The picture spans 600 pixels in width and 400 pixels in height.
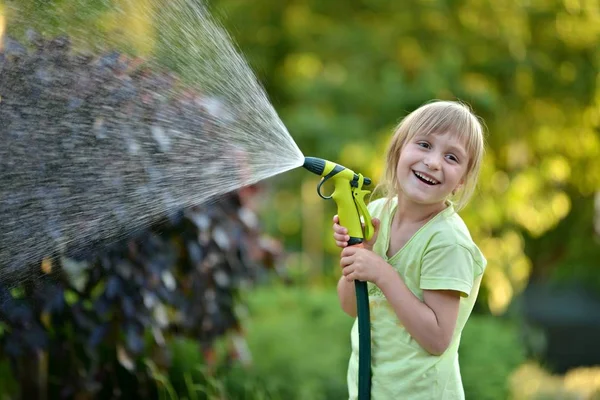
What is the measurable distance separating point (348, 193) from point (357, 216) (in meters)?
0.06

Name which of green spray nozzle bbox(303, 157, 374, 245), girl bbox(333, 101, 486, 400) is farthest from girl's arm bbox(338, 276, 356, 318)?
green spray nozzle bbox(303, 157, 374, 245)

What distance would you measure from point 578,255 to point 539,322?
2.09 meters

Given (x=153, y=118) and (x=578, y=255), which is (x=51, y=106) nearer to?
(x=153, y=118)

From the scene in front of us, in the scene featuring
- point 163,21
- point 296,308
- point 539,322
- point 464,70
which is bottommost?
point 539,322

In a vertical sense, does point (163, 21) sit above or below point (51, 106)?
above

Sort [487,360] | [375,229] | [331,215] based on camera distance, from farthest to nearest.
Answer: [331,215]
[487,360]
[375,229]

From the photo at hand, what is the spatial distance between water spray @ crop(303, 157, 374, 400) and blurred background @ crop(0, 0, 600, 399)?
1.02 m

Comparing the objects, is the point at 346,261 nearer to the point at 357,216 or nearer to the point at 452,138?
the point at 357,216

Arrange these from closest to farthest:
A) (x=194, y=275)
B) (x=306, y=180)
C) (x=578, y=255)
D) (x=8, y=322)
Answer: (x=8, y=322) < (x=194, y=275) < (x=306, y=180) < (x=578, y=255)

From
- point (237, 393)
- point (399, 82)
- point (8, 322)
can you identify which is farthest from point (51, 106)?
point (399, 82)

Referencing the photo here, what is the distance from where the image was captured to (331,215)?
770 centimetres

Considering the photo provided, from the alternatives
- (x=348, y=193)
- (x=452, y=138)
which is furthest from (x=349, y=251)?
(x=452, y=138)

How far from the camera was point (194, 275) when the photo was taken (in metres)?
3.72

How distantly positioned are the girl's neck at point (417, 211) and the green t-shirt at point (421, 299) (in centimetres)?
3
